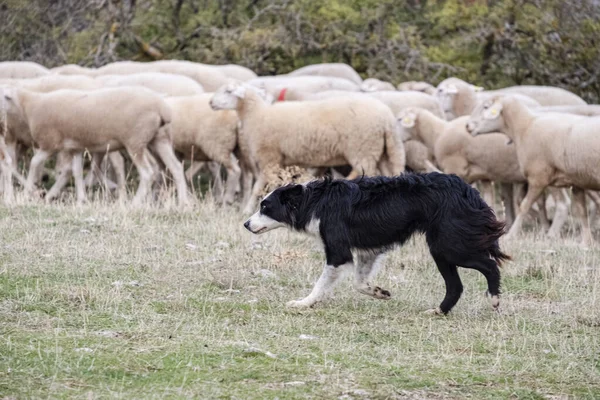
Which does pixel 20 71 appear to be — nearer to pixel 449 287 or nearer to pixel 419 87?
pixel 419 87

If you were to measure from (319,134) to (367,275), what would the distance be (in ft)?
19.2

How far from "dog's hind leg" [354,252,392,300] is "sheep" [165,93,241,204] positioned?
7.42 metres

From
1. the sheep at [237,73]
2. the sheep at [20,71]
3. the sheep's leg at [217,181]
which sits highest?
the sheep at [20,71]

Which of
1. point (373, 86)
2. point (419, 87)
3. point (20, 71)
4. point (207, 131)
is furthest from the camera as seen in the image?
point (419, 87)

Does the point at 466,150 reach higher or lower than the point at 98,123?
lower

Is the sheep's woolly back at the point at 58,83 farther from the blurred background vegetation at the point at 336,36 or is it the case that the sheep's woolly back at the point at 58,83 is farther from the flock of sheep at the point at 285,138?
the blurred background vegetation at the point at 336,36

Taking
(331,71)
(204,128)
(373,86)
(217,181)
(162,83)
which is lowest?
(217,181)

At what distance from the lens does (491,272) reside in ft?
23.7

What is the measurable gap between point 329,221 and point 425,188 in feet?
2.33

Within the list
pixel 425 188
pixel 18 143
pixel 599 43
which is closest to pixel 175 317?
pixel 425 188

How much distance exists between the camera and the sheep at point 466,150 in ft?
46.4

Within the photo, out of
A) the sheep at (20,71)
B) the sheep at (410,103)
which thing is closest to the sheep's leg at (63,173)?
the sheep at (410,103)

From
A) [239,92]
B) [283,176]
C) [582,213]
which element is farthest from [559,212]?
[239,92]

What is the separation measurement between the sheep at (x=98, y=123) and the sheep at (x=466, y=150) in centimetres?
365
